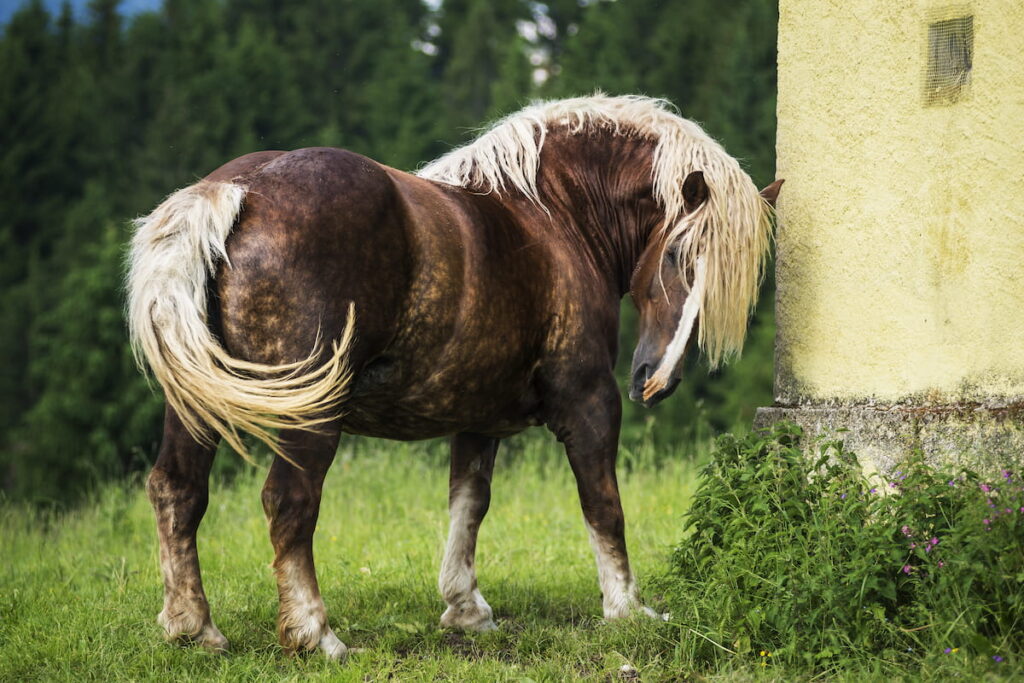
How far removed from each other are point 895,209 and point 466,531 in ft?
7.96

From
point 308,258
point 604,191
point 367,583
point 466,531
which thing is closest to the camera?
point 308,258

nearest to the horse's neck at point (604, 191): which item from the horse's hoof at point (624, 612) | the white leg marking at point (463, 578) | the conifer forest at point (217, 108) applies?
the white leg marking at point (463, 578)

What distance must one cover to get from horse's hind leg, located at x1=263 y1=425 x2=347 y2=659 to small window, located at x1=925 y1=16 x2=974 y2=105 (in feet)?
9.33

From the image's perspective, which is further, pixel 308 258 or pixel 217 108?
pixel 217 108

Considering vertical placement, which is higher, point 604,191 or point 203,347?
point 604,191

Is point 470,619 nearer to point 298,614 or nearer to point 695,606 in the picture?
point 298,614

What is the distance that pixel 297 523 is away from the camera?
4.08m

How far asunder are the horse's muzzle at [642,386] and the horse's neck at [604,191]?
0.59 m

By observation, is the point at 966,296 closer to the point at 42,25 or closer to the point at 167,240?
the point at 167,240

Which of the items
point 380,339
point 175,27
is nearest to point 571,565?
point 380,339

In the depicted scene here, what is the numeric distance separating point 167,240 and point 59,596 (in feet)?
8.14

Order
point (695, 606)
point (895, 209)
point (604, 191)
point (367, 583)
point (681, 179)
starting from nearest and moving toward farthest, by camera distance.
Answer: point (695, 606)
point (895, 209)
point (681, 179)
point (604, 191)
point (367, 583)

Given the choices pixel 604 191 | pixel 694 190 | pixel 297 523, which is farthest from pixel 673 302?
pixel 297 523

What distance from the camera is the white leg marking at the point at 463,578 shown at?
16.2 feet
